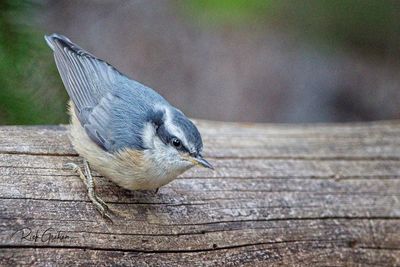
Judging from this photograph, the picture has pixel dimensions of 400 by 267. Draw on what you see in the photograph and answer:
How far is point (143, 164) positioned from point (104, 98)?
43cm

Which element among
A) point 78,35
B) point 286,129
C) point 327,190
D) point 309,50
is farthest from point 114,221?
point 309,50

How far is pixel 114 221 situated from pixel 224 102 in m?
3.97

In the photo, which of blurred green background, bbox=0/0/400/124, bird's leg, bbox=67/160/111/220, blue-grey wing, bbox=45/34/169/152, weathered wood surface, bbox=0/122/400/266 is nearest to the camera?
weathered wood surface, bbox=0/122/400/266

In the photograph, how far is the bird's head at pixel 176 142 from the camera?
3027 millimetres

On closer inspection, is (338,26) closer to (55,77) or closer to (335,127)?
(335,127)

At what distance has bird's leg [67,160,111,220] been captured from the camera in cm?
295

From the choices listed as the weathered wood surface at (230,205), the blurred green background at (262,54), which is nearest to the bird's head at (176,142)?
the weathered wood surface at (230,205)

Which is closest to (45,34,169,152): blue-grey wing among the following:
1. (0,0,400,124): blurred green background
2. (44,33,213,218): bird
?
(44,33,213,218): bird

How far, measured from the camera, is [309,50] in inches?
283

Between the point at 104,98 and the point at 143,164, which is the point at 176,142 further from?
the point at 104,98

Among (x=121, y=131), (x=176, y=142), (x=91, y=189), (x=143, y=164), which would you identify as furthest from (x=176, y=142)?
(x=91, y=189)

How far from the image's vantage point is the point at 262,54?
7332mm

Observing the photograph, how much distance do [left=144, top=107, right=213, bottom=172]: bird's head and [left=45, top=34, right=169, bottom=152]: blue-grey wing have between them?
7 cm

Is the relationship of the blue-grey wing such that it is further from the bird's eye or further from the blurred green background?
the blurred green background
